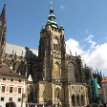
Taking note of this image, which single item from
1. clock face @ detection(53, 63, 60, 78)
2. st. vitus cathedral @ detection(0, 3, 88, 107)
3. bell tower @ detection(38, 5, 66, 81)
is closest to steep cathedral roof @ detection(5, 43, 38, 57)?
st. vitus cathedral @ detection(0, 3, 88, 107)

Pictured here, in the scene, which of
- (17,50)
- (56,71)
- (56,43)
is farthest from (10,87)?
(56,43)

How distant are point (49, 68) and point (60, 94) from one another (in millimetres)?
8173

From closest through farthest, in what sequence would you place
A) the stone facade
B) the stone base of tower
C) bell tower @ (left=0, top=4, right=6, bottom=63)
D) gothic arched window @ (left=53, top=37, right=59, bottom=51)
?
1. the stone facade
2. the stone base of tower
3. bell tower @ (left=0, top=4, right=6, bottom=63)
4. gothic arched window @ (left=53, top=37, right=59, bottom=51)

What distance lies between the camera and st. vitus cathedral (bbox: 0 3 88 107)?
2239 inches

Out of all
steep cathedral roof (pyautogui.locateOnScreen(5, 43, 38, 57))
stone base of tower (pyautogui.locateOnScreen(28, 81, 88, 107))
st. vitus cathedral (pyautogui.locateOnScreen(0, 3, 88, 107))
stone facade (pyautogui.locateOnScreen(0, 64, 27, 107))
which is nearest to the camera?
stone facade (pyautogui.locateOnScreen(0, 64, 27, 107))

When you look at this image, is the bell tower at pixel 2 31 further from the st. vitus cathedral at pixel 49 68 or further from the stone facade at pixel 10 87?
the stone facade at pixel 10 87

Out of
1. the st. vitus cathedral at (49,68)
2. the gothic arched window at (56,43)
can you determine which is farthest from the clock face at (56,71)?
the gothic arched window at (56,43)

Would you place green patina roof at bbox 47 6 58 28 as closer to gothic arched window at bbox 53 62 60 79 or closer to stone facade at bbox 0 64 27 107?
gothic arched window at bbox 53 62 60 79

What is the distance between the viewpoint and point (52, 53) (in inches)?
2510

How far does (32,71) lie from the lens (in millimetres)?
63938

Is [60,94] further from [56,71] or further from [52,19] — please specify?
[52,19]

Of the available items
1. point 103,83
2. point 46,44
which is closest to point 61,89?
point 46,44

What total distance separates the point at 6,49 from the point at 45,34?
1334 cm

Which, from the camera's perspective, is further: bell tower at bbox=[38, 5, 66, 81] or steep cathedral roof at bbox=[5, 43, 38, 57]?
steep cathedral roof at bbox=[5, 43, 38, 57]
